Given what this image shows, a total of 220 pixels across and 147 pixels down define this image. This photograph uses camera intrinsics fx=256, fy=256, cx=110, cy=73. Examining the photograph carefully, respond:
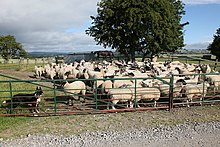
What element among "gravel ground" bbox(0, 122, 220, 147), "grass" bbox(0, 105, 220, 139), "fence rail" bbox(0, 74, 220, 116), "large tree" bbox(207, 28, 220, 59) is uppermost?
→ "large tree" bbox(207, 28, 220, 59)

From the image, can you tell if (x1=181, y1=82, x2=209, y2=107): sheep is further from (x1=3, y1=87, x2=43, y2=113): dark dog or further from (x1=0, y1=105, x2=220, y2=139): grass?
(x1=3, y1=87, x2=43, y2=113): dark dog

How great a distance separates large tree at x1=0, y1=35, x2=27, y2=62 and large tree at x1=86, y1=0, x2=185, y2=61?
1476 inches

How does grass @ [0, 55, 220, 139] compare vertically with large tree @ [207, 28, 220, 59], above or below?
below

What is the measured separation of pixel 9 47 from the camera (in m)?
63.5

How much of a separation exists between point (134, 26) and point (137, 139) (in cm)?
2393

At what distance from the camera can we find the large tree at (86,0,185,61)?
96.1 feet

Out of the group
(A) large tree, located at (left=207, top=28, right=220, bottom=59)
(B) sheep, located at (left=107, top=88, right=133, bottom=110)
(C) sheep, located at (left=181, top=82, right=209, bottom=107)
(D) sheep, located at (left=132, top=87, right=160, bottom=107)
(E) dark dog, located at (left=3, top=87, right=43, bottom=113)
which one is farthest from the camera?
(A) large tree, located at (left=207, top=28, right=220, bottom=59)

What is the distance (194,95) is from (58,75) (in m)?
11.2

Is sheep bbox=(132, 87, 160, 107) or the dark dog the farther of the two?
sheep bbox=(132, 87, 160, 107)

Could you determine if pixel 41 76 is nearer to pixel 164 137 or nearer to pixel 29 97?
pixel 29 97

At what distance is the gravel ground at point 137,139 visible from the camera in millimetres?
6562

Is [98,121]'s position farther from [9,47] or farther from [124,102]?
[9,47]

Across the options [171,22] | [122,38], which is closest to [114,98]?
[122,38]

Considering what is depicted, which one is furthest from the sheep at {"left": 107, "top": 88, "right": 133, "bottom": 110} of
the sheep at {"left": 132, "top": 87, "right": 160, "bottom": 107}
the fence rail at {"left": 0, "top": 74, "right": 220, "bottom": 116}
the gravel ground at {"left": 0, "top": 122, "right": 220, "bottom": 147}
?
the gravel ground at {"left": 0, "top": 122, "right": 220, "bottom": 147}
